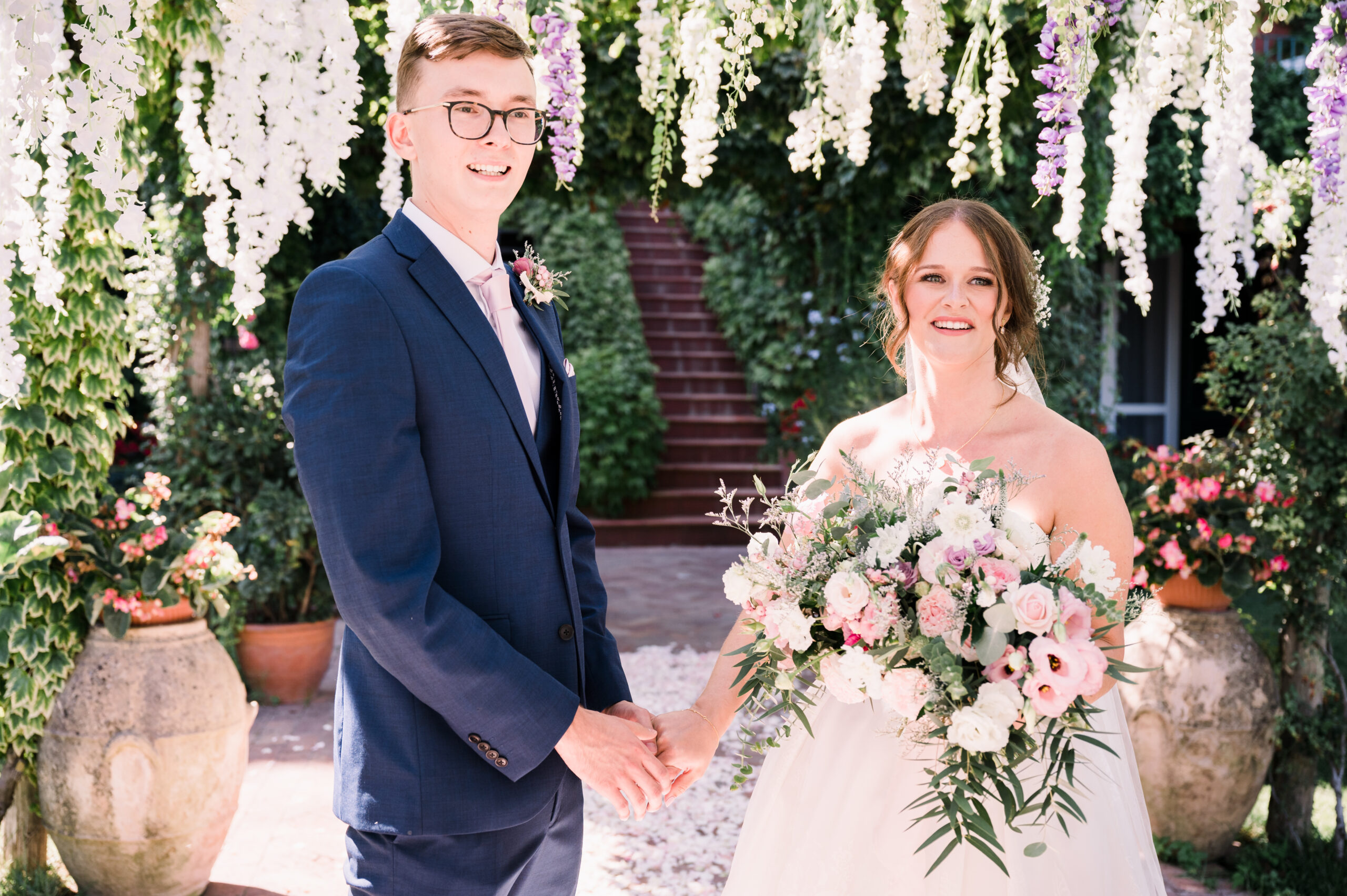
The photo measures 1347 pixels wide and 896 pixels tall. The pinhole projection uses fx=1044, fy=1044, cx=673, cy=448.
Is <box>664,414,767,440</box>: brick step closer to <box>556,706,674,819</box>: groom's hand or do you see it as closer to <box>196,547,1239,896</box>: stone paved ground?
<box>196,547,1239,896</box>: stone paved ground

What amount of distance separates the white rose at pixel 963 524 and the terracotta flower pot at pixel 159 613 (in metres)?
2.74

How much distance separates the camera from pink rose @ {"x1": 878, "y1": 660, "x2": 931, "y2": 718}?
1.57 meters

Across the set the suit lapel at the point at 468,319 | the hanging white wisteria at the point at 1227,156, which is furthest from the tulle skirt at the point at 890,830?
the hanging white wisteria at the point at 1227,156

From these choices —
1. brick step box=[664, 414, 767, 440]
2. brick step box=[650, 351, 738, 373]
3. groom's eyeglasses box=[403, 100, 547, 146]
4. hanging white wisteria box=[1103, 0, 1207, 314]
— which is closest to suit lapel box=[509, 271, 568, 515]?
groom's eyeglasses box=[403, 100, 547, 146]

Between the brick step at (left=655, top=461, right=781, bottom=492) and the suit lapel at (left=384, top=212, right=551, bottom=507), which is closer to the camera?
the suit lapel at (left=384, top=212, right=551, bottom=507)

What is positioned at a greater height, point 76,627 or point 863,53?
point 863,53

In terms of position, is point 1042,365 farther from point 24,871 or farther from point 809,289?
point 809,289

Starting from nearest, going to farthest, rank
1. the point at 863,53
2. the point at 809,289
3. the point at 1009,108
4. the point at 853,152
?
1. the point at 863,53
2. the point at 853,152
3. the point at 1009,108
4. the point at 809,289

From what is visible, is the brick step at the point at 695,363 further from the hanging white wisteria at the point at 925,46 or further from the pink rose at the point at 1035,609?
Result: the pink rose at the point at 1035,609

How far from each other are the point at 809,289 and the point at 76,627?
6750 millimetres

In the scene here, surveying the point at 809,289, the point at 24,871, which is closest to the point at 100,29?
the point at 24,871

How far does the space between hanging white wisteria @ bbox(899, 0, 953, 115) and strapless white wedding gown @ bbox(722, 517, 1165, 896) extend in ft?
5.34

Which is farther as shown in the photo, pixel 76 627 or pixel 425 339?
pixel 76 627

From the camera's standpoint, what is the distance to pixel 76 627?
11.0ft
